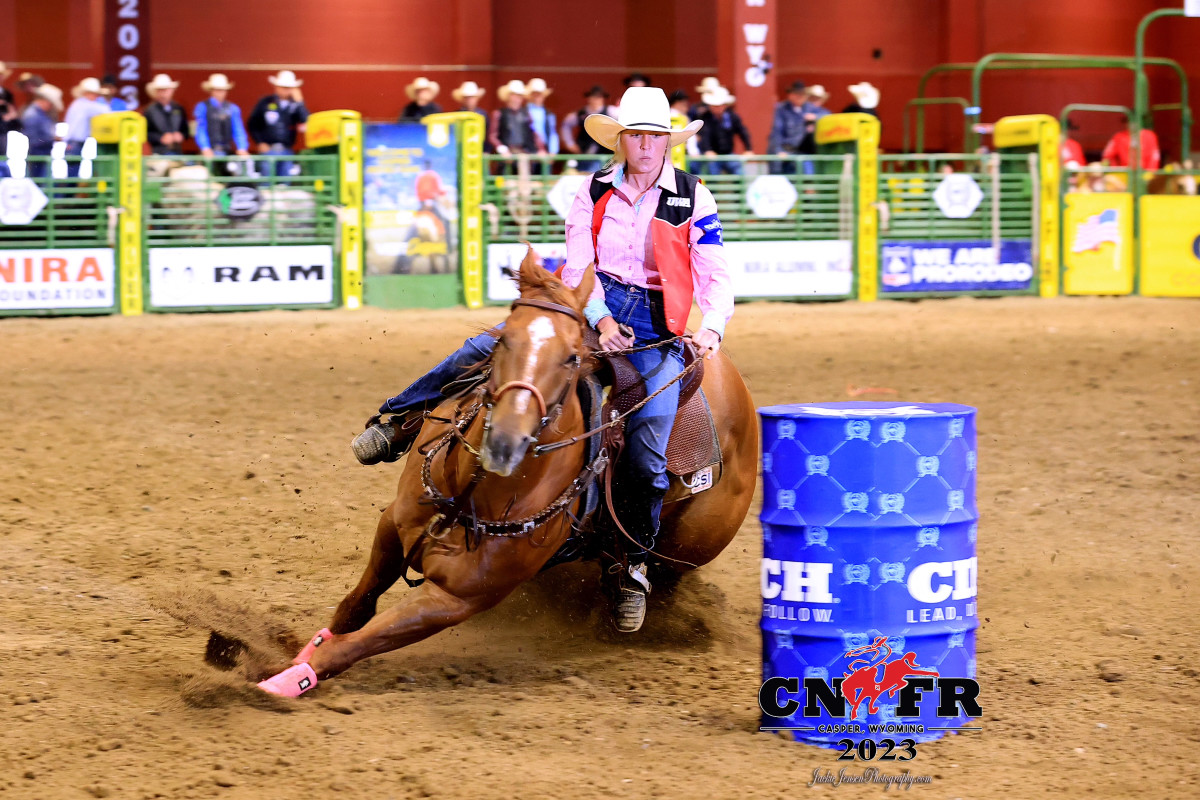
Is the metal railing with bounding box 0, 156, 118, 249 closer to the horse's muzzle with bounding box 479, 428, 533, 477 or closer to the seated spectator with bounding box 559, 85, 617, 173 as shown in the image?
the seated spectator with bounding box 559, 85, 617, 173

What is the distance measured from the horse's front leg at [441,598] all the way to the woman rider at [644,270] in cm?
58

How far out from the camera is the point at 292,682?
4508mm

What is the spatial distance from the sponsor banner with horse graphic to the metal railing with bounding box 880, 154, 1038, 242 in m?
5.48

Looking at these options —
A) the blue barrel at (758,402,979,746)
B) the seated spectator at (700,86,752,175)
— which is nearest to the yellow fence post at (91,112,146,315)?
the seated spectator at (700,86,752,175)

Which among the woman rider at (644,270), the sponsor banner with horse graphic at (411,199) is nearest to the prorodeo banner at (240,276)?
the sponsor banner with horse graphic at (411,199)

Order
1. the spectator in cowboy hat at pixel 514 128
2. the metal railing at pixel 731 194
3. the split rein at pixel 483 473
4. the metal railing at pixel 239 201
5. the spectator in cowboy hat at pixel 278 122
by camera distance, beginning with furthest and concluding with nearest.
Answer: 1. the spectator in cowboy hat at pixel 514 128
2. the spectator in cowboy hat at pixel 278 122
3. the metal railing at pixel 731 194
4. the metal railing at pixel 239 201
5. the split rein at pixel 483 473

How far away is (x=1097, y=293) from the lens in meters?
18.0

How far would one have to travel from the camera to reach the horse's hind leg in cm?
495

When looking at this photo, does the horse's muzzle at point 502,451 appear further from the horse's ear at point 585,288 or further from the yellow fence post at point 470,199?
the yellow fence post at point 470,199

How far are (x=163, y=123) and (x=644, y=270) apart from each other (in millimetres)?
12436

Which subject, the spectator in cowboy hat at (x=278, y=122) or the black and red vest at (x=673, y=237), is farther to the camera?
the spectator in cowboy hat at (x=278, y=122)

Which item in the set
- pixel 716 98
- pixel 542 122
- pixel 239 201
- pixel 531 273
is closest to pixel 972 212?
pixel 716 98

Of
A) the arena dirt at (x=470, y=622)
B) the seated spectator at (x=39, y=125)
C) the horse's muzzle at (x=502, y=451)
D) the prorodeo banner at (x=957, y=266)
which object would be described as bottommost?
the arena dirt at (x=470, y=622)

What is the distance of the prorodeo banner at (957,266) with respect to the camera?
17.4 m
